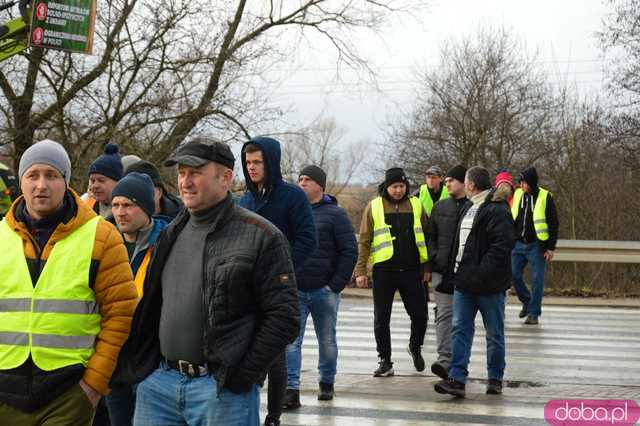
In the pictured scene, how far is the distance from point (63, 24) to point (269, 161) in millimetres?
11124

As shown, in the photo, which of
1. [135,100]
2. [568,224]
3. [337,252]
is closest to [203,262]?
[337,252]

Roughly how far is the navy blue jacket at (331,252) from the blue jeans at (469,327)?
99 cm

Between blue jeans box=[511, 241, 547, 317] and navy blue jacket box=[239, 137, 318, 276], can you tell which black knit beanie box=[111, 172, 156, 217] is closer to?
navy blue jacket box=[239, 137, 318, 276]

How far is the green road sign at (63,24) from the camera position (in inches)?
666

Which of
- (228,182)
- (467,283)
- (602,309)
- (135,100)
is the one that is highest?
(135,100)

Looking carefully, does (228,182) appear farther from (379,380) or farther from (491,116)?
(491,116)

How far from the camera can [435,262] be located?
9758 mm

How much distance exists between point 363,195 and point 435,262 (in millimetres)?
41025

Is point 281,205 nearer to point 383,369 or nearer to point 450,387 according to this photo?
point 450,387

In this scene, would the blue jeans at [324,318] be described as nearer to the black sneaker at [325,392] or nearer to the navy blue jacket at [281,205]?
the black sneaker at [325,392]

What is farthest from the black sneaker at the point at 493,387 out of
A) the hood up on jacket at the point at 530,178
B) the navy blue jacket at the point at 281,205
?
the hood up on jacket at the point at 530,178

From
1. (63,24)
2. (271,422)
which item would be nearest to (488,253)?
(271,422)

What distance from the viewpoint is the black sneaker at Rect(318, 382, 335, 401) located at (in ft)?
29.2

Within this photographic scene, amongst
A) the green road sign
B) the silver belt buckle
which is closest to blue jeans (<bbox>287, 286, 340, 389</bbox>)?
the silver belt buckle
